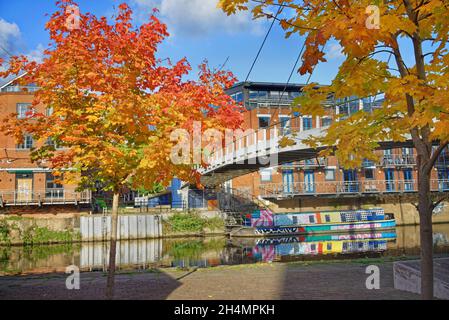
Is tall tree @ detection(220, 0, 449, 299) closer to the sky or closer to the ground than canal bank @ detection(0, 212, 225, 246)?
closer to the sky

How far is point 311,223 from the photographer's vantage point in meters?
40.2

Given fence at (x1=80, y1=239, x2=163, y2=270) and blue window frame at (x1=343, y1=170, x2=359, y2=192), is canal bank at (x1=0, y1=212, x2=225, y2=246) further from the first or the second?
blue window frame at (x1=343, y1=170, x2=359, y2=192)

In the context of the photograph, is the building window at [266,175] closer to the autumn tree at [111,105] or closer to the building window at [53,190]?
the building window at [53,190]

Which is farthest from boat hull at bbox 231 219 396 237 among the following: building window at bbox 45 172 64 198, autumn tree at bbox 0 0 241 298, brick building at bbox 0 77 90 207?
autumn tree at bbox 0 0 241 298

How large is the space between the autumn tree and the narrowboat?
1115 inches

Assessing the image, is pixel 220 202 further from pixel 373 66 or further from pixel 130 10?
pixel 373 66

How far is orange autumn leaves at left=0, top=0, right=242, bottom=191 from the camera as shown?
31.1ft

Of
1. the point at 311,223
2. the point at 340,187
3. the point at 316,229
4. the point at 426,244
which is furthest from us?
the point at 340,187

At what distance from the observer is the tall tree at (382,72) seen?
202 inches

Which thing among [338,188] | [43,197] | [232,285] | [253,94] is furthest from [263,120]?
[232,285]

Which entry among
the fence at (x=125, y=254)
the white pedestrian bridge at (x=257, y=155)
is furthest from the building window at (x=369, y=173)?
the fence at (x=125, y=254)

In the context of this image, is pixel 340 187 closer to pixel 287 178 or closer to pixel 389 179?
pixel 287 178

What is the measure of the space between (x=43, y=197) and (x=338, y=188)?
27.7 metres
